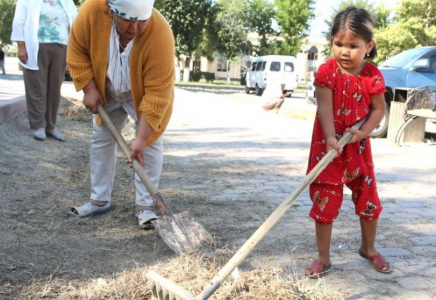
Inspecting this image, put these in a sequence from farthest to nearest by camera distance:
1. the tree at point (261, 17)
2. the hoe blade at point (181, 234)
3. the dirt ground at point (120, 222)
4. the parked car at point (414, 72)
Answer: the tree at point (261, 17), the parked car at point (414, 72), the hoe blade at point (181, 234), the dirt ground at point (120, 222)

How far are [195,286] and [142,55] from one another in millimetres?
1358

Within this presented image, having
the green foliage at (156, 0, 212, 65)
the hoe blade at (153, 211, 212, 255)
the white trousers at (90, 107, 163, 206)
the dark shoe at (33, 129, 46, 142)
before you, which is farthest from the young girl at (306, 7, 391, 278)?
the green foliage at (156, 0, 212, 65)

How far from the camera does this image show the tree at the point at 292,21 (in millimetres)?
46875

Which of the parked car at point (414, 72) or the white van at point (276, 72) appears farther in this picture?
the white van at point (276, 72)

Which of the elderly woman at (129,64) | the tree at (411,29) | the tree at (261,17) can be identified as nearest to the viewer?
the elderly woman at (129,64)

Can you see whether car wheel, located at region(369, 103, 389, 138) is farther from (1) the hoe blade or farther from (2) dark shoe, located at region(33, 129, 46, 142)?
(1) the hoe blade

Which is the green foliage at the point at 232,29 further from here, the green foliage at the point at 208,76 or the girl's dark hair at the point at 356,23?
the girl's dark hair at the point at 356,23

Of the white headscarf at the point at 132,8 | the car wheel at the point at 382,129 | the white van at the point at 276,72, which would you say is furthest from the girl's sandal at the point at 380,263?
the white van at the point at 276,72

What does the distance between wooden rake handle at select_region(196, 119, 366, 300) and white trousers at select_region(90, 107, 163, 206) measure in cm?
131

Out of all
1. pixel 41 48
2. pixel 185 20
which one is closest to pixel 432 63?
pixel 41 48

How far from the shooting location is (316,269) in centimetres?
279

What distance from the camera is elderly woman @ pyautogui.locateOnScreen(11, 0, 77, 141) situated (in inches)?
211

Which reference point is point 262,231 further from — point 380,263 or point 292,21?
point 292,21

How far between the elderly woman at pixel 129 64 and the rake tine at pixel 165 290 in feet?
3.13
